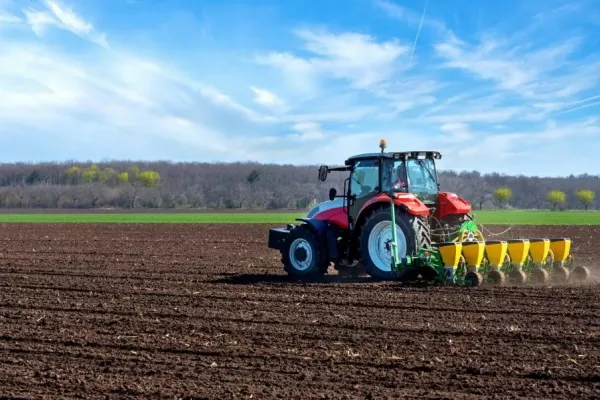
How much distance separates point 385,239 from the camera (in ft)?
37.1

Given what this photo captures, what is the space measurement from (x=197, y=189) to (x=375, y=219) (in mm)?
85855

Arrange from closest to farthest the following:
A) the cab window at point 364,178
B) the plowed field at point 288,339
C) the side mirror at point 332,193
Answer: the plowed field at point 288,339 < the cab window at point 364,178 < the side mirror at point 332,193

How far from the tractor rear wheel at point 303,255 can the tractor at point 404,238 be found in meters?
0.02

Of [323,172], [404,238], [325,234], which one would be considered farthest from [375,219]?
[325,234]

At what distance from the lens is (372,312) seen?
8664 mm

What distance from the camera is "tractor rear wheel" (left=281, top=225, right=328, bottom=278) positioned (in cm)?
1228

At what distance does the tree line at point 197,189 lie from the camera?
260 feet

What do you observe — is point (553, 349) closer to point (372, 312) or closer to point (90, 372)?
point (372, 312)

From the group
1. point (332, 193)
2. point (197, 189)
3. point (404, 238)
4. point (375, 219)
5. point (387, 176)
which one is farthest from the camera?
point (197, 189)

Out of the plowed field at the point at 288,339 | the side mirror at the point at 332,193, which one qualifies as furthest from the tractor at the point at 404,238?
the plowed field at the point at 288,339

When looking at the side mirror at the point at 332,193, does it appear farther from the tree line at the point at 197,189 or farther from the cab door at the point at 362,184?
the tree line at the point at 197,189

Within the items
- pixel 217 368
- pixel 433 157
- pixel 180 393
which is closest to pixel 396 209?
pixel 433 157

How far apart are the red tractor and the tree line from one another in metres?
52.8

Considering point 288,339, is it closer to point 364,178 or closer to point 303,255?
point 364,178
